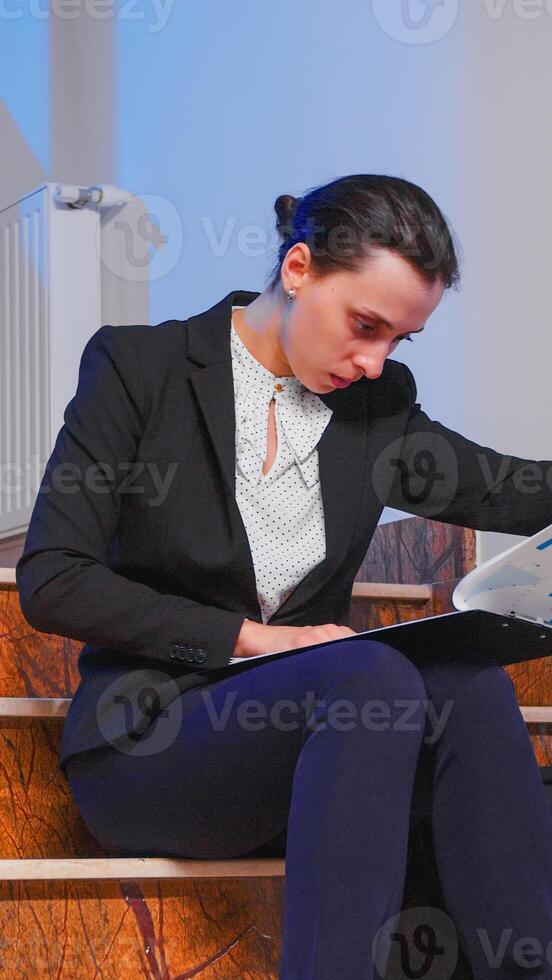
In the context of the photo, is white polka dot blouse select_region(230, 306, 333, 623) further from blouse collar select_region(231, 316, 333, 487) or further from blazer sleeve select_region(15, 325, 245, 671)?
blazer sleeve select_region(15, 325, 245, 671)

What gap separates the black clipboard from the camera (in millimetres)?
1023

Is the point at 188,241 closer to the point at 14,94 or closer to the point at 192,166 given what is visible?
the point at 192,166

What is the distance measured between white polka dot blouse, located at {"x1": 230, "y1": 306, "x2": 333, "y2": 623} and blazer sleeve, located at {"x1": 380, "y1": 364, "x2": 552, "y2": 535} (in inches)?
4.4

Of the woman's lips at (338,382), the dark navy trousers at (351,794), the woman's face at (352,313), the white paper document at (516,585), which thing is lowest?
the dark navy trousers at (351,794)

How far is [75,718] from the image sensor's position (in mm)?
1155

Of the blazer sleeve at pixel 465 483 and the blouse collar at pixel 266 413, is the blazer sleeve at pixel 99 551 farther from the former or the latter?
the blazer sleeve at pixel 465 483

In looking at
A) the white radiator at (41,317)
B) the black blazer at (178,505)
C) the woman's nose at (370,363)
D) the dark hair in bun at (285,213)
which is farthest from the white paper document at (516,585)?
the white radiator at (41,317)

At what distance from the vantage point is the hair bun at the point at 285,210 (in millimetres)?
1329

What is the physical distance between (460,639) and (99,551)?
0.34 meters

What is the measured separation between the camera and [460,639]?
1.10 metres

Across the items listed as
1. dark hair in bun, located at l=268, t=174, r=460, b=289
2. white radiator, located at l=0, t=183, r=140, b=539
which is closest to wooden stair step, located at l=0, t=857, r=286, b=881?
dark hair in bun, located at l=268, t=174, r=460, b=289

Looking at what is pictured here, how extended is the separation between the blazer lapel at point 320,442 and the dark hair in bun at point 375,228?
14 centimetres

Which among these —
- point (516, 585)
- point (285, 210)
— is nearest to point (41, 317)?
point (285, 210)

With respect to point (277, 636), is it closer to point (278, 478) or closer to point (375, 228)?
point (278, 478)
